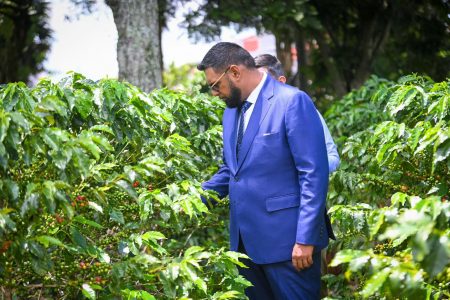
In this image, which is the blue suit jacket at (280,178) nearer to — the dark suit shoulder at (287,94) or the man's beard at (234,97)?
the dark suit shoulder at (287,94)

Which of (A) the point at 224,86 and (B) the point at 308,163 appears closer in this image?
(B) the point at 308,163

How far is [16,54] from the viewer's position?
1220 centimetres

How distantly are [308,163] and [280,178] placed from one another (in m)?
0.21

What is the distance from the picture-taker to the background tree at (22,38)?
11.5 metres

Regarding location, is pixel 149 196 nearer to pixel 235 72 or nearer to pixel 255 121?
pixel 255 121

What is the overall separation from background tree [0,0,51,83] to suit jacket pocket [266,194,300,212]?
8238mm

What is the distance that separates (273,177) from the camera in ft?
13.0

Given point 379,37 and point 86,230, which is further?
point 379,37

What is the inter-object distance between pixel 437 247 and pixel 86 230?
1867mm

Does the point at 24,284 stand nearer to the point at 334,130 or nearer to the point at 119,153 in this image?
the point at 119,153

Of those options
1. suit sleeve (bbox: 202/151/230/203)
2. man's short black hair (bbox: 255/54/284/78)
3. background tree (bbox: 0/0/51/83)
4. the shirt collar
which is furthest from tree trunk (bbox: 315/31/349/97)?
the shirt collar

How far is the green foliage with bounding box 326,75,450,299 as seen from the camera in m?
2.50

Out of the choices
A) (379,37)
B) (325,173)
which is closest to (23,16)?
(379,37)

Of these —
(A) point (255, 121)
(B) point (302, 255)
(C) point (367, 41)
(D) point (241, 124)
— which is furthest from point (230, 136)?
(C) point (367, 41)
